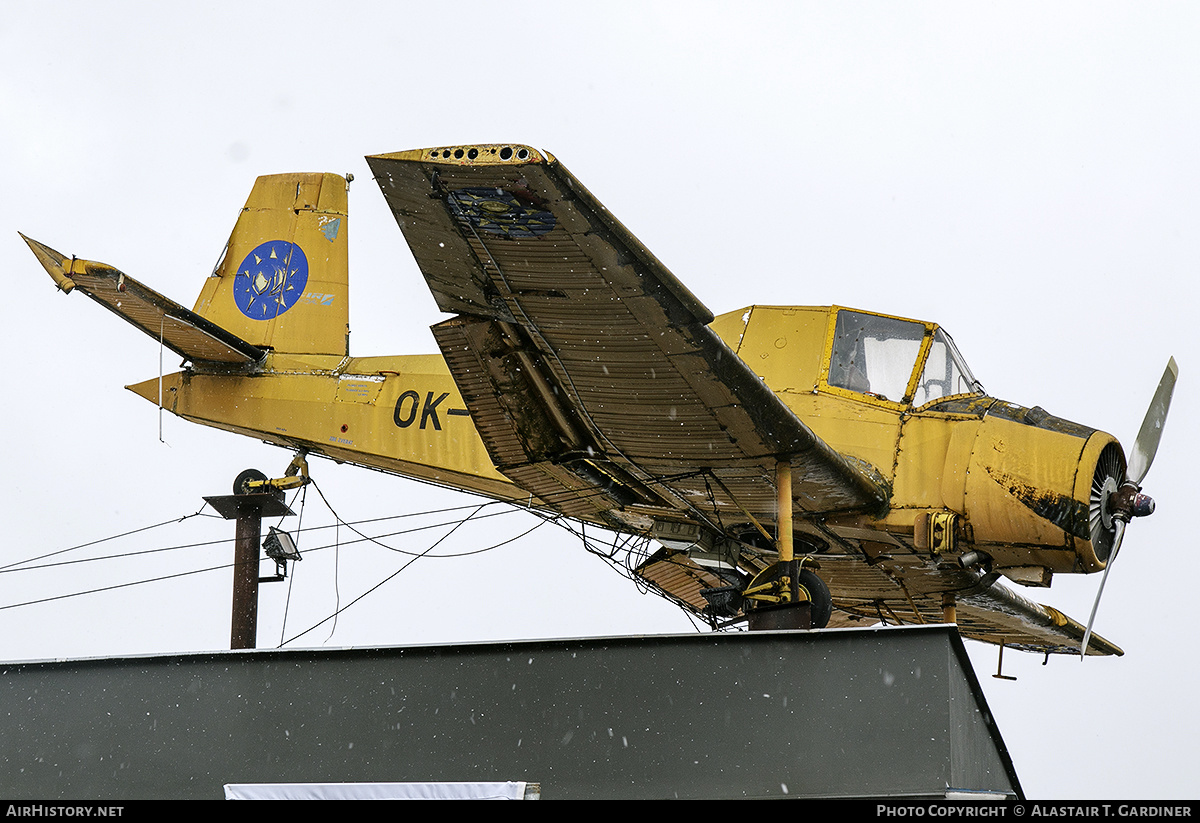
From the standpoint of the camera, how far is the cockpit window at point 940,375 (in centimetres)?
1078

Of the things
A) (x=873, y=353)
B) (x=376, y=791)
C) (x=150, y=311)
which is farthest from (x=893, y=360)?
(x=150, y=311)

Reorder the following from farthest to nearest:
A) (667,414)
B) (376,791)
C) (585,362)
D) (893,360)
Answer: (893,360) < (667,414) < (585,362) < (376,791)

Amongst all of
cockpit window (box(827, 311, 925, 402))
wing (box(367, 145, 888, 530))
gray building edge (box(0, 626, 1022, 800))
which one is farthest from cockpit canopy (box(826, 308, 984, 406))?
gray building edge (box(0, 626, 1022, 800))

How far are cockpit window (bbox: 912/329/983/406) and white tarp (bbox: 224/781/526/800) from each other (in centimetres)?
542

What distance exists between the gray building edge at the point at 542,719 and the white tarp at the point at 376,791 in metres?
0.14

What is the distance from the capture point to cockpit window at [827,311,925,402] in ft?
35.5

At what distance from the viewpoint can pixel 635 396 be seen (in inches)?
365

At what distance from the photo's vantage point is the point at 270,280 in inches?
583

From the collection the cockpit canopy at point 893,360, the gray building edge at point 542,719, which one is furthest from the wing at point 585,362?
the gray building edge at point 542,719

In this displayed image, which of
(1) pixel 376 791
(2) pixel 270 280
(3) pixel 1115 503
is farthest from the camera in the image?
(2) pixel 270 280

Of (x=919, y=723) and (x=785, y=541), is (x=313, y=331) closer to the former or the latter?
(x=785, y=541)

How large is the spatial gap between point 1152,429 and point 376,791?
786cm

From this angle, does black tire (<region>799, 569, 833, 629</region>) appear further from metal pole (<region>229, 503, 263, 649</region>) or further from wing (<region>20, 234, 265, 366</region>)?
wing (<region>20, 234, 265, 366</region>)

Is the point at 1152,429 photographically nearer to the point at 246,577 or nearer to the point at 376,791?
the point at 376,791
